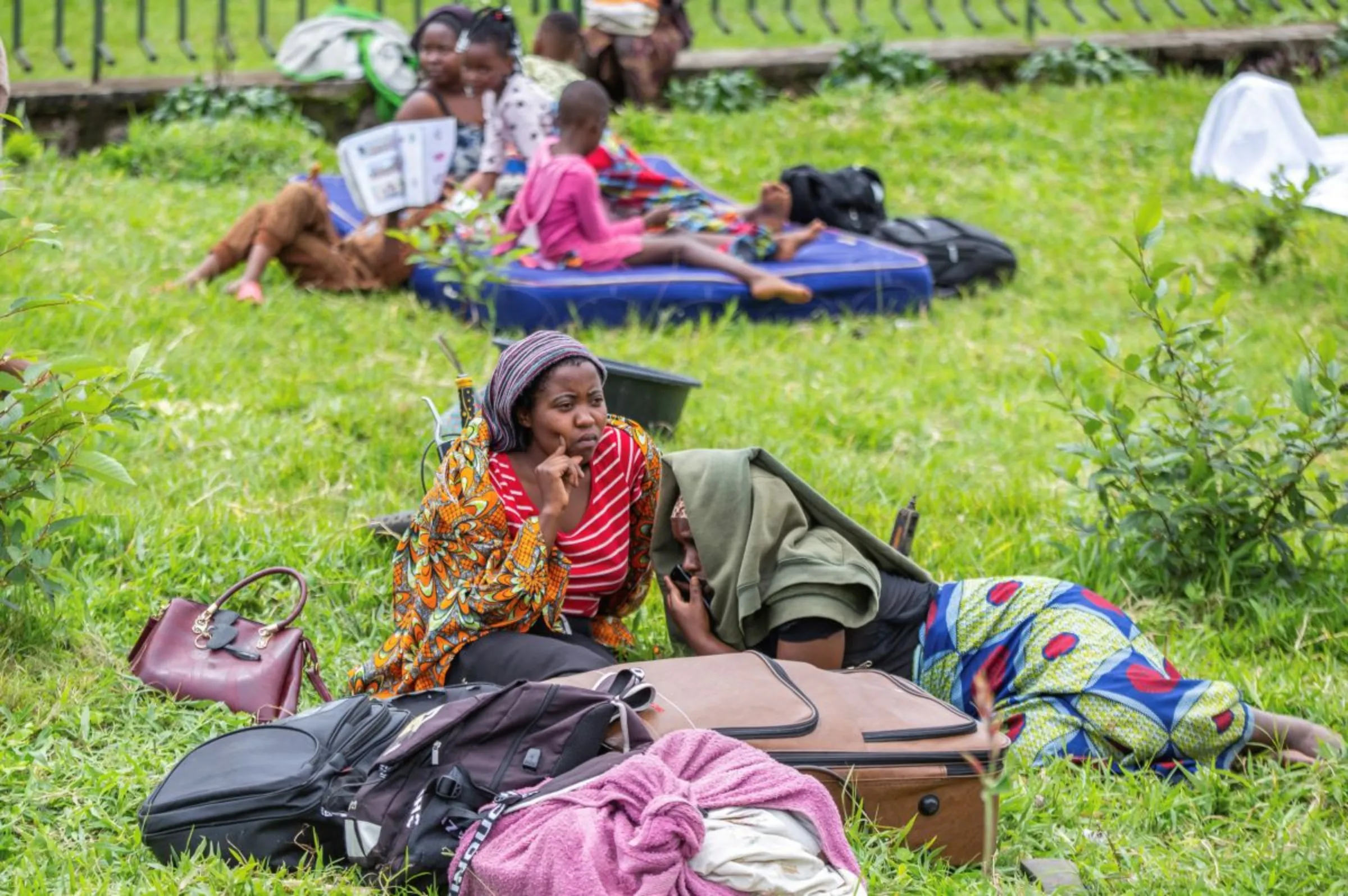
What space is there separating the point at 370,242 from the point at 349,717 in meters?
4.55

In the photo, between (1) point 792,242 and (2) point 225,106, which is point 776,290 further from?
→ (2) point 225,106

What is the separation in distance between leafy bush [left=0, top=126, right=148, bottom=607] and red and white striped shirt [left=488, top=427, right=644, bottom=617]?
922mm

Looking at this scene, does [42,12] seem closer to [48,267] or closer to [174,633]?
[48,267]

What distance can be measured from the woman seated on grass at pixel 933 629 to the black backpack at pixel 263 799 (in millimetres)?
1036

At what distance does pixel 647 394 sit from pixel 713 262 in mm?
2414

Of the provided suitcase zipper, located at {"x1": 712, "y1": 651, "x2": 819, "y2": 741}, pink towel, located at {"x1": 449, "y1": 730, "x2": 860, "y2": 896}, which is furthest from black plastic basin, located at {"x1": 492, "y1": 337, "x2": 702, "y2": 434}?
pink towel, located at {"x1": 449, "y1": 730, "x2": 860, "y2": 896}

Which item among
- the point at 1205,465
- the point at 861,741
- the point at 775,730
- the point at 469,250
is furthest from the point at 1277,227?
the point at 775,730

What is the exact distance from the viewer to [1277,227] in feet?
25.5

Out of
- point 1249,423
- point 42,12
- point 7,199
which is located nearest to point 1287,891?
point 1249,423

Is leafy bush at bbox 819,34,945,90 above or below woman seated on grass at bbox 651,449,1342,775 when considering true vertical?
above

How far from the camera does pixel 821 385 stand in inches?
252

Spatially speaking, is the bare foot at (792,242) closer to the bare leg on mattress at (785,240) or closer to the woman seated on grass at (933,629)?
the bare leg on mattress at (785,240)

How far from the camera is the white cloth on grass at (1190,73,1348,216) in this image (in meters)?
8.98

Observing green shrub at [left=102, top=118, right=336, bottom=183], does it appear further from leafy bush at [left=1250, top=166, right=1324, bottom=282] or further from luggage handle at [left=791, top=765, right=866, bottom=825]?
luggage handle at [left=791, top=765, right=866, bottom=825]
